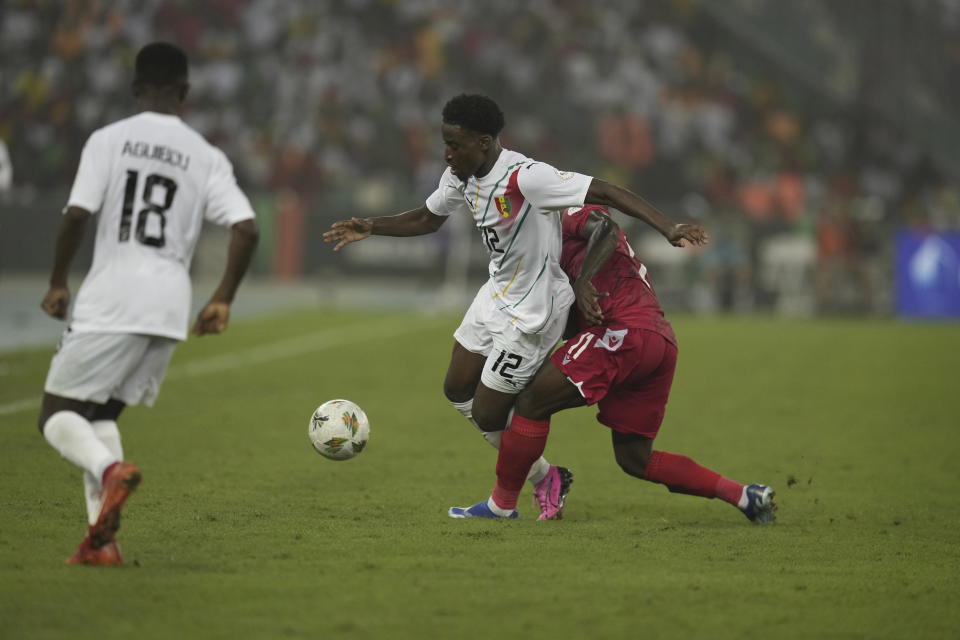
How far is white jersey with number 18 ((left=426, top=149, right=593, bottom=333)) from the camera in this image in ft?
20.2

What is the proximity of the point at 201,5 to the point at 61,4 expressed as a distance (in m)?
2.91

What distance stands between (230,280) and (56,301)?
658 mm

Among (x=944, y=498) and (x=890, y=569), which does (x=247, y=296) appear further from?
(x=890, y=569)

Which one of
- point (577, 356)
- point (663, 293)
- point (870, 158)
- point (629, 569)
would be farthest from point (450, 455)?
point (870, 158)

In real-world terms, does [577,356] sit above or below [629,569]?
Result: above

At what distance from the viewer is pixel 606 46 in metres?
29.6

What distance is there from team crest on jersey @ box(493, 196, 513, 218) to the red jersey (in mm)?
429

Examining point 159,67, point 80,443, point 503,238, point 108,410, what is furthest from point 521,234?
point 80,443

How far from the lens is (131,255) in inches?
204

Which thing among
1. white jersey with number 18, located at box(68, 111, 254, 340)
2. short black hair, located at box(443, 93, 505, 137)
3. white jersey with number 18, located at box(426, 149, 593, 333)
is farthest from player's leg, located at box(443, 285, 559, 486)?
white jersey with number 18, located at box(68, 111, 254, 340)

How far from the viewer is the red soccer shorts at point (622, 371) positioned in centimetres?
634

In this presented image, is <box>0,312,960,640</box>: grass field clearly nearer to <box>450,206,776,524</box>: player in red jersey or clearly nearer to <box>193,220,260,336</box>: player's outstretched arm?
<box>450,206,776,524</box>: player in red jersey

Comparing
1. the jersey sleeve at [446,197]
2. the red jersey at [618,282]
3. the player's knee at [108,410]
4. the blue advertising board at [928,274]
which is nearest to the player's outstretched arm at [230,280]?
the player's knee at [108,410]

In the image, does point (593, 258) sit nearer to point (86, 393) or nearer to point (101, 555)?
point (86, 393)
